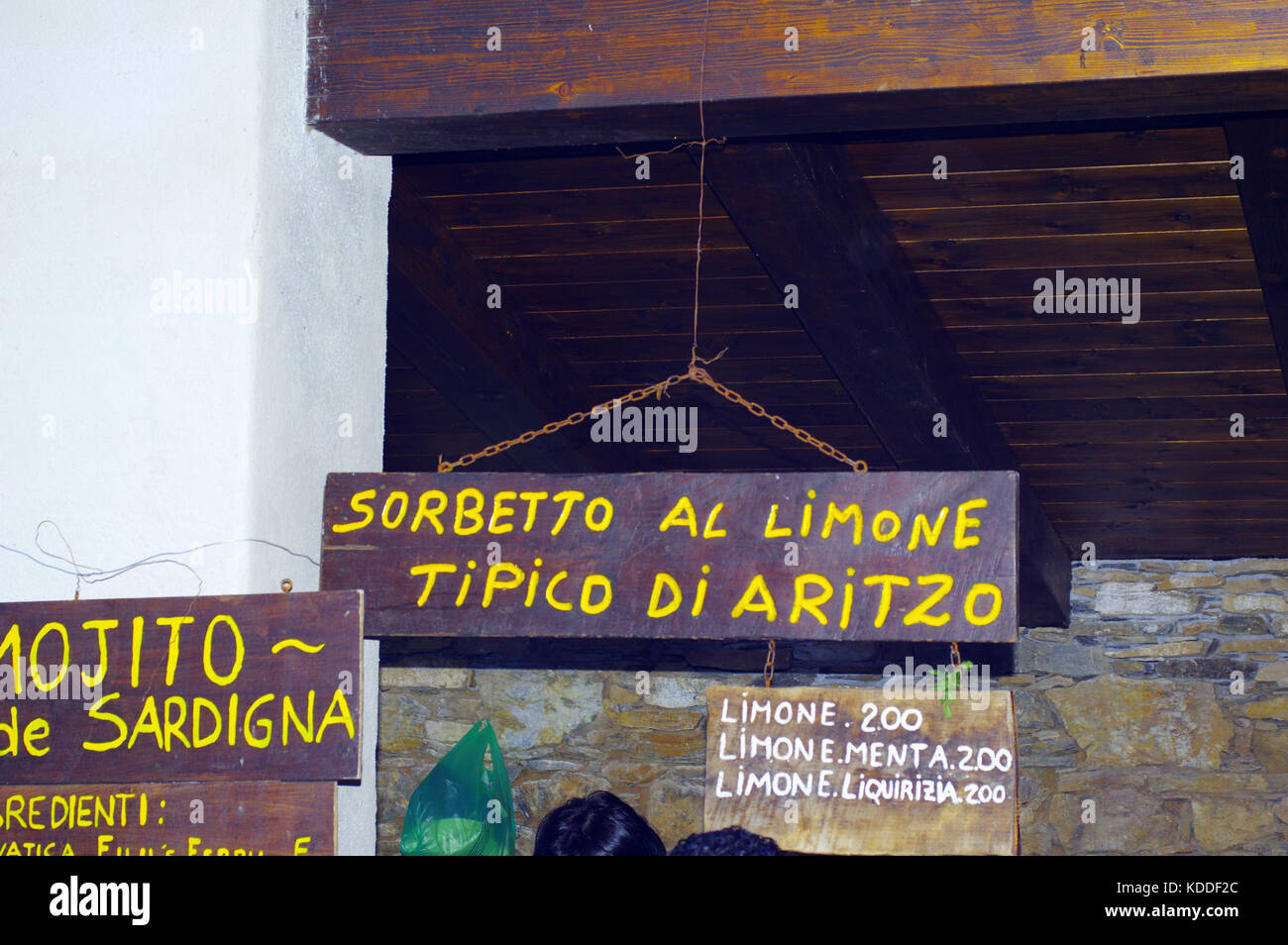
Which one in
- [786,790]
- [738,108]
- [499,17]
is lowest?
[786,790]

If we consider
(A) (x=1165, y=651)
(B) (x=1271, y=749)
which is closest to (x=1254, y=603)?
(A) (x=1165, y=651)

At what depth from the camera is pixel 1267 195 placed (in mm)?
3105

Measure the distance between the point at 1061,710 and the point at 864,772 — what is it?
126 inches

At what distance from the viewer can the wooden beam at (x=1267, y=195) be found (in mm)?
2951

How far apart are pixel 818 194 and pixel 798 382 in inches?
51.4

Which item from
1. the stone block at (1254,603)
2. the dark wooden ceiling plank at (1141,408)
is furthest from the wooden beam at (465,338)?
the stone block at (1254,603)

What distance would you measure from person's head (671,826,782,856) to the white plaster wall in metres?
0.61

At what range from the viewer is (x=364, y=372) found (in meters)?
2.68

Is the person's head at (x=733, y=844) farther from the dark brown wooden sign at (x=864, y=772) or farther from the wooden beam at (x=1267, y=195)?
the wooden beam at (x=1267, y=195)

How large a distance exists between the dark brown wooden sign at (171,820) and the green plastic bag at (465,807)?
1.87 meters

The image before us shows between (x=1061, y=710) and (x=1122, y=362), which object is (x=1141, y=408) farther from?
(x=1061, y=710)
